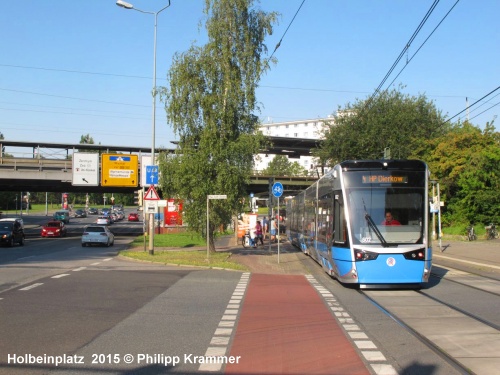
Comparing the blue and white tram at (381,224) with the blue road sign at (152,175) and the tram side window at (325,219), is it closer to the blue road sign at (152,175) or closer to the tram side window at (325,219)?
the tram side window at (325,219)

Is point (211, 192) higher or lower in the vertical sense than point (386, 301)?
higher

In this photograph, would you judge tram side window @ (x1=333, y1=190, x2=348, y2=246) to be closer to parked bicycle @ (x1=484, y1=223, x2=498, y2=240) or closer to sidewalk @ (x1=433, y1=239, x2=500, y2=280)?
sidewalk @ (x1=433, y1=239, x2=500, y2=280)

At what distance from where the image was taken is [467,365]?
697cm

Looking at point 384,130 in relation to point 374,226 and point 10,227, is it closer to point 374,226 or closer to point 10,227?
point 10,227

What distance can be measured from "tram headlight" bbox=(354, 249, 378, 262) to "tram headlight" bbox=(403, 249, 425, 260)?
0.80 meters

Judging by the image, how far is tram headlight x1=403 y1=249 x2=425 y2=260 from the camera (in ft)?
45.5

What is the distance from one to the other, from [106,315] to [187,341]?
112 inches

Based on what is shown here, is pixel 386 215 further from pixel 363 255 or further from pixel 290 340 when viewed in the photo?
pixel 290 340

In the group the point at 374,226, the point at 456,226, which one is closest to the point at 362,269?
the point at 374,226

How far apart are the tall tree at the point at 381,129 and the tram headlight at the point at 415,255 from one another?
36056 millimetres

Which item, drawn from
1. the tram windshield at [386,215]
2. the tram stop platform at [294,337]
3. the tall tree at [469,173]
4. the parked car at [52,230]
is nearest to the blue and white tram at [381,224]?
the tram windshield at [386,215]

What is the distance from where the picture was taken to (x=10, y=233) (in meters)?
38.3

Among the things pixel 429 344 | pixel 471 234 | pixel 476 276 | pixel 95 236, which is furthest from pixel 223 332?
pixel 471 234

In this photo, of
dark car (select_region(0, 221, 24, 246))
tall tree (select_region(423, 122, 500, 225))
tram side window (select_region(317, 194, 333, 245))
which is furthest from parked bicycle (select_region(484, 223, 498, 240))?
dark car (select_region(0, 221, 24, 246))
